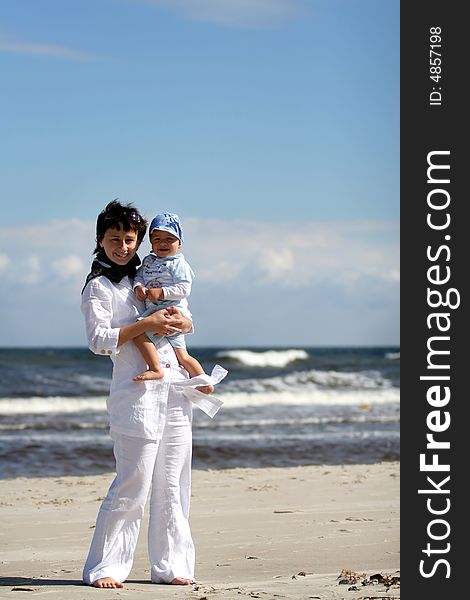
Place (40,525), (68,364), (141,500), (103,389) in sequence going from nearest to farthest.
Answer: (141,500) < (40,525) < (103,389) < (68,364)

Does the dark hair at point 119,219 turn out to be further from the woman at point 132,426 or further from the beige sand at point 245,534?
the beige sand at point 245,534

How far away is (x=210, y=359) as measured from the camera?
4009 cm

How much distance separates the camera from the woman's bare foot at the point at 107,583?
5.07 meters

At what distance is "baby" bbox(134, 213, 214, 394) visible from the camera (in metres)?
5.15

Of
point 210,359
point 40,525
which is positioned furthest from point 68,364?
point 40,525

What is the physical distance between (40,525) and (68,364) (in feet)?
75.9

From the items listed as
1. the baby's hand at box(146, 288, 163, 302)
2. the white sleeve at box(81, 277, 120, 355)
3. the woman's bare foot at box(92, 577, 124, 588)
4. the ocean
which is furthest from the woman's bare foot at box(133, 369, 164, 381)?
the ocean

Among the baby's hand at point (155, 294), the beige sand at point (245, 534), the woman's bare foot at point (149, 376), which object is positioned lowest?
the beige sand at point (245, 534)

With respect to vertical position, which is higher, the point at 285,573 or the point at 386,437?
the point at 386,437

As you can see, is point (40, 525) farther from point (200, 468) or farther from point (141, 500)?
point (200, 468)

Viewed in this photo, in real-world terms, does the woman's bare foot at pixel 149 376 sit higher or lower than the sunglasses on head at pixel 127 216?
lower

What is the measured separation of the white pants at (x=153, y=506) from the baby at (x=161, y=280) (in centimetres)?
29

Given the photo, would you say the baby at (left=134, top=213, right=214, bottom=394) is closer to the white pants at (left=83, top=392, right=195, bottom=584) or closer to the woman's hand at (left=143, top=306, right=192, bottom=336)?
the woman's hand at (left=143, top=306, right=192, bottom=336)

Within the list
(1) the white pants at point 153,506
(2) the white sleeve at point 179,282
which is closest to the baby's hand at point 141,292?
(2) the white sleeve at point 179,282
